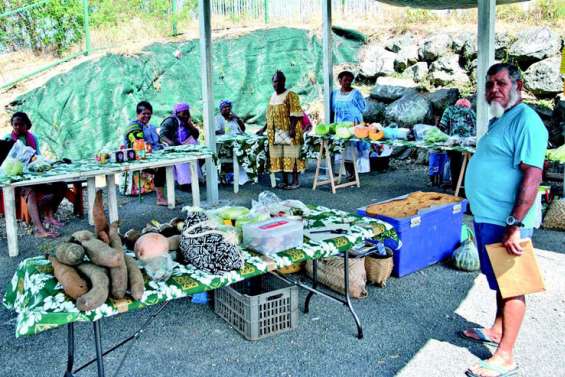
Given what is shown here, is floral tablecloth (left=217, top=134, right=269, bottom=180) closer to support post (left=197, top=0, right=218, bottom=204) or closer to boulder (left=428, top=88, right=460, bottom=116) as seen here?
support post (left=197, top=0, right=218, bottom=204)

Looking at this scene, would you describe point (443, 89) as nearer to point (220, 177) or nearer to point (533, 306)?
point (220, 177)

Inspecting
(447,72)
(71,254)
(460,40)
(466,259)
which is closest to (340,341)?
(466,259)

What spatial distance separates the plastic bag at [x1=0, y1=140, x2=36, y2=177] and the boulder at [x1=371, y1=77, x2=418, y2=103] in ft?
25.3

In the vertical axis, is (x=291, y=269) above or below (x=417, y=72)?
below

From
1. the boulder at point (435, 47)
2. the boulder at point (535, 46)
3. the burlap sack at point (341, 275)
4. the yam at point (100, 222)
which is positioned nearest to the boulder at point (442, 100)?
the boulder at point (535, 46)

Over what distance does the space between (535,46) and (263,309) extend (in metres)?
10.3

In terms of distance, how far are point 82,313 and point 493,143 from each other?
2192 mm

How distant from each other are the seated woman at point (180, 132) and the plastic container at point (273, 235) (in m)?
5.08

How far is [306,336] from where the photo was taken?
3.47m

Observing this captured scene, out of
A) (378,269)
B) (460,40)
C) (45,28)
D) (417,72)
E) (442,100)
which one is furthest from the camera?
(45,28)

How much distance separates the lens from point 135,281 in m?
2.35

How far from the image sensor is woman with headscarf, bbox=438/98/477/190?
7.58 m

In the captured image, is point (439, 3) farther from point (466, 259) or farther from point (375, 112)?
point (466, 259)

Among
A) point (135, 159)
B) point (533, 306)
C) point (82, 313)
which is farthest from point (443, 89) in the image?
point (82, 313)
